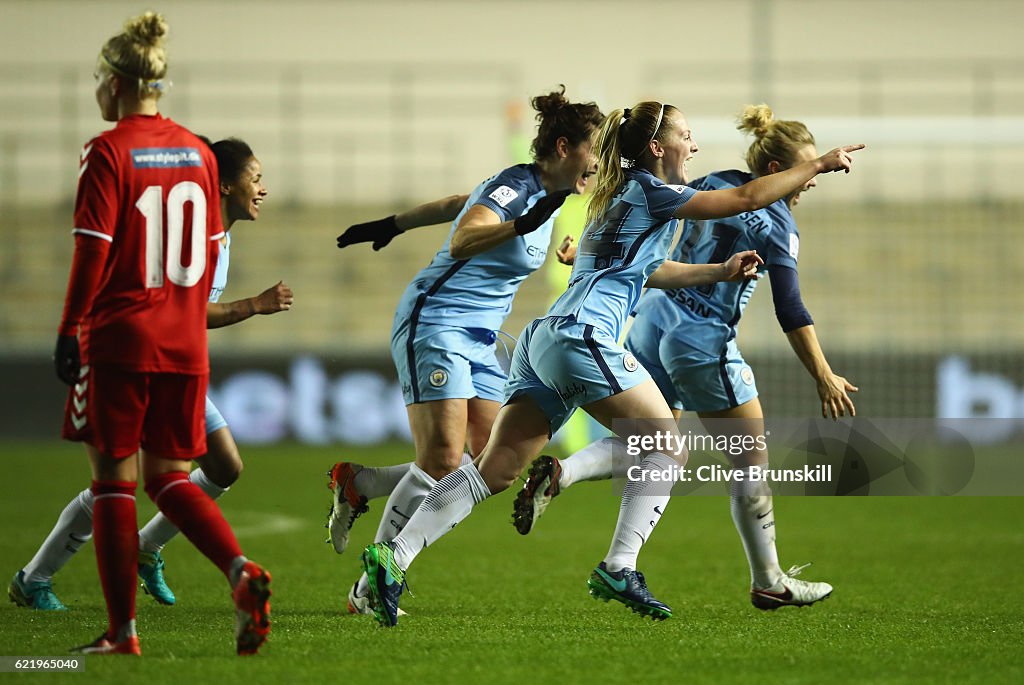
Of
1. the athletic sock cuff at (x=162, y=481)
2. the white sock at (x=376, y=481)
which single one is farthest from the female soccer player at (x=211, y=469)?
the athletic sock cuff at (x=162, y=481)

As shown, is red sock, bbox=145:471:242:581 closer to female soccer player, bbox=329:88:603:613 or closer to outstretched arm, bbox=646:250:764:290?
female soccer player, bbox=329:88:603:613

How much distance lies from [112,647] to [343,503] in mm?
1832

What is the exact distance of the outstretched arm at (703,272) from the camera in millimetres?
5270

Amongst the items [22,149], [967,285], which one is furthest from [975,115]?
[22,149]

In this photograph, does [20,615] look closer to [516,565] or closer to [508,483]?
[508,483]

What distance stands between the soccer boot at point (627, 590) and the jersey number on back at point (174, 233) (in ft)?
6.06

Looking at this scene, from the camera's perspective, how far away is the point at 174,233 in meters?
4.19

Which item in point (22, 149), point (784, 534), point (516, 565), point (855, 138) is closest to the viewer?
point (516, 565)

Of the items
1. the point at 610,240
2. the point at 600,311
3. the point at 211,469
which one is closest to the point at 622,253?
the point at 610,240

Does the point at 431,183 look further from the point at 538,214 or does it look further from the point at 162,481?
the point at 162,481

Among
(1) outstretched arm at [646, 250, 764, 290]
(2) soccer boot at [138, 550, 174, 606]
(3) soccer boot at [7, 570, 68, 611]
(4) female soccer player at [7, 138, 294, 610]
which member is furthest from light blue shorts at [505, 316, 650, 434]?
(3) soccer boot at [7, 570, 68, 611]

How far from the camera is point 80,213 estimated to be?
13.1 ft

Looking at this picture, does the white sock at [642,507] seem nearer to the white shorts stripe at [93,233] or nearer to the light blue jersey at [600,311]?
the light blue jersey at [600,311]

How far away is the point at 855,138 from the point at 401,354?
6.88 metres
